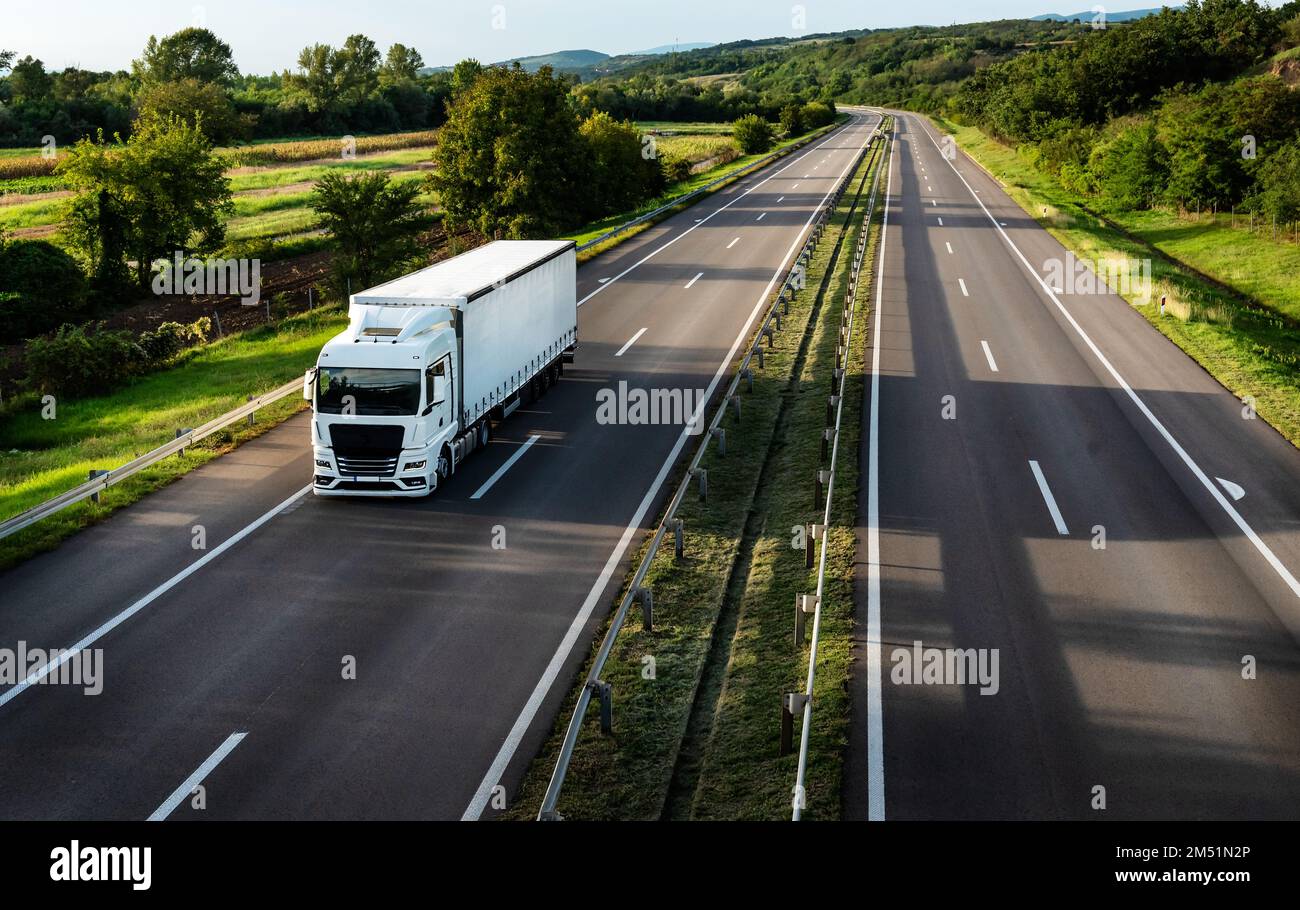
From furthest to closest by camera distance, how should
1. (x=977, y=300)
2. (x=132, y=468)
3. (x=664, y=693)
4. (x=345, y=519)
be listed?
(x=977, y=300), (x=132, y=468), (x=345, y=519), (x=664, y=693)

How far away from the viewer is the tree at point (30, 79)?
114m

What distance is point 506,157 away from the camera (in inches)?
1822

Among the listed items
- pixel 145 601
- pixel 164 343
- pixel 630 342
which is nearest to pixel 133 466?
pixel 145 601

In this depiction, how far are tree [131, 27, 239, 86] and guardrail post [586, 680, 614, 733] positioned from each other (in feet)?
514

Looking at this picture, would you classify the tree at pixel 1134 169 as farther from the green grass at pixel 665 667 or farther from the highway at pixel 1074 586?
the green grass at pixel 665 667

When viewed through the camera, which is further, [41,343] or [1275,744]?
[41,343]

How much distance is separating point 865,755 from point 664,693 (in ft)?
7.81

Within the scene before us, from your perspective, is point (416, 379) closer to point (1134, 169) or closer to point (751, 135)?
point (1134, 169)

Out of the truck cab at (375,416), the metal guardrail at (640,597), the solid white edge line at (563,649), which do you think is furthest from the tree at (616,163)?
the truck cab at (375,416)

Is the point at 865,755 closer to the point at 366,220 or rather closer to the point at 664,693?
the point at 664,693

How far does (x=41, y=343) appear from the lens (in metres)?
27.2

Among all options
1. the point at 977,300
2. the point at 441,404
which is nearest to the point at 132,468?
the point at 441,404

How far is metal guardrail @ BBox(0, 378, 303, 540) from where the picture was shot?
1552 centimetres

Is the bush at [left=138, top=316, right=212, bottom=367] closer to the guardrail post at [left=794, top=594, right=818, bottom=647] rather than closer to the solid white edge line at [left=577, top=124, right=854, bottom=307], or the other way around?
the solid white edge line at [left=577, top=124, right=854, bottom=307]
